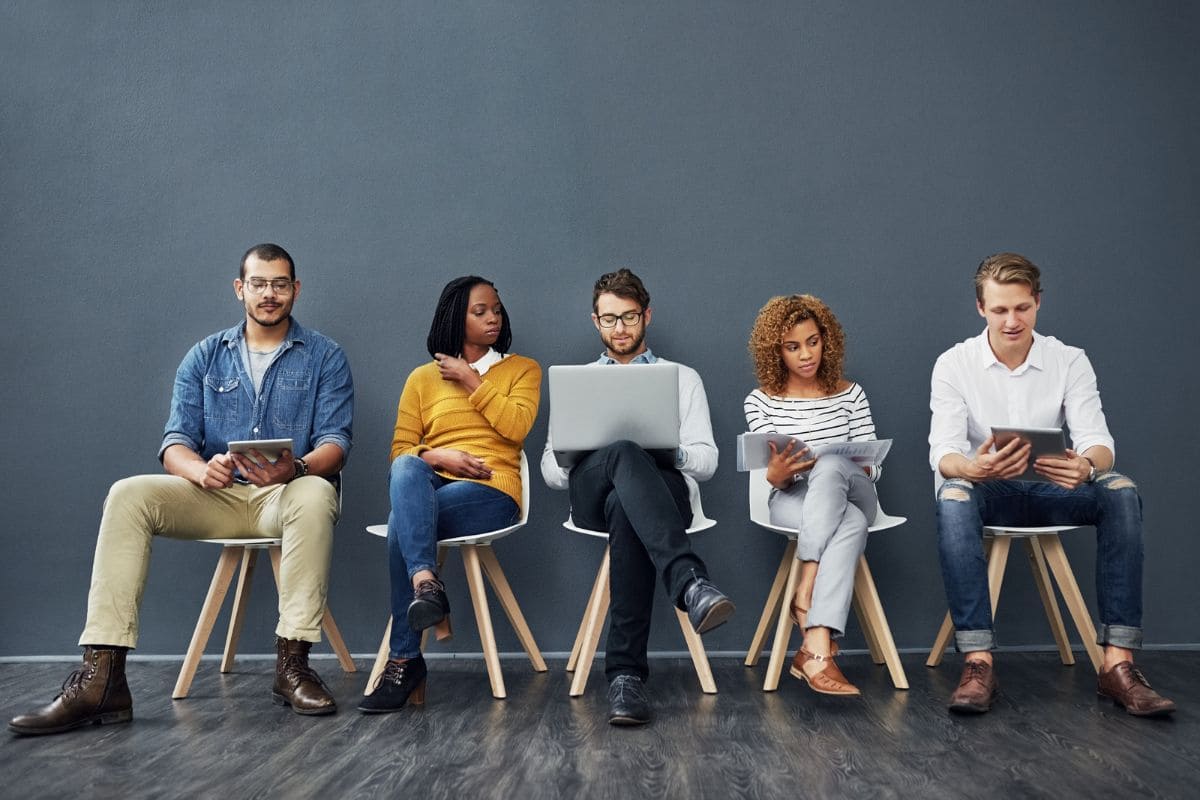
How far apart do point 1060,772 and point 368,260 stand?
2.61m

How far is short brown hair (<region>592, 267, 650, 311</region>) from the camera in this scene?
3.03m

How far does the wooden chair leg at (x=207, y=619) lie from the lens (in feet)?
8.98

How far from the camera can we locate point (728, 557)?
3.34 metres

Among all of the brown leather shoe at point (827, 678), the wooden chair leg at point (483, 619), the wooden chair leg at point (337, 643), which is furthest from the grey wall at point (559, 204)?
the brown leather shoe at point (827, 678)

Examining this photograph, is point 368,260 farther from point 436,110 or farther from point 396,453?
point 396,453

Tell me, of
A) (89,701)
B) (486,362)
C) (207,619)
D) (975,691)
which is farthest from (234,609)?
(975,691)

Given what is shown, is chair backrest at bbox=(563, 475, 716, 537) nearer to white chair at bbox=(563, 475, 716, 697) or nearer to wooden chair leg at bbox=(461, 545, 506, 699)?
white chair at bbox=(563, 475, 716, 697)

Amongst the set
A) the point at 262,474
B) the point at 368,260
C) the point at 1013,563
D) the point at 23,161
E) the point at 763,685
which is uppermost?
the point at 23,161

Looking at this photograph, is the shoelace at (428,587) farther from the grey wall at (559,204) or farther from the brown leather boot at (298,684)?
the grey wall at (559,204)

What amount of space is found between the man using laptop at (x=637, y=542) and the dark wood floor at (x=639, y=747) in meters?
0.13

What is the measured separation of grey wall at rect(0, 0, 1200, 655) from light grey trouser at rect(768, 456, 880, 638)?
2.06ft

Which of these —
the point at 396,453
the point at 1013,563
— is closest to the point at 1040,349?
the point at 1013,563

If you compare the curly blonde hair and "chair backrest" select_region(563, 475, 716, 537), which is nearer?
"chair backrest" select_region(563, 475, 716, 537)

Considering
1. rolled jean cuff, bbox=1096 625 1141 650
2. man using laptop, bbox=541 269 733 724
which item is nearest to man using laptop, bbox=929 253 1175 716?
rolled jean cuff, bbox=1096 625 1141 650
